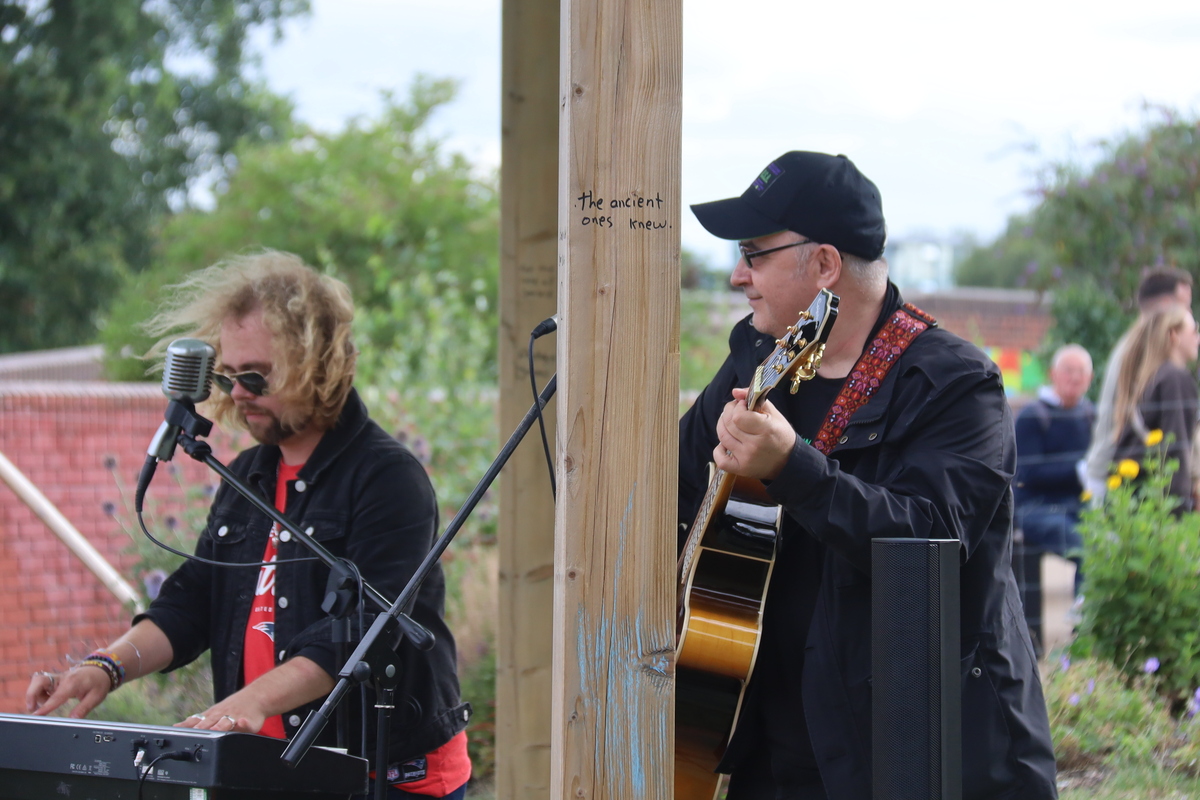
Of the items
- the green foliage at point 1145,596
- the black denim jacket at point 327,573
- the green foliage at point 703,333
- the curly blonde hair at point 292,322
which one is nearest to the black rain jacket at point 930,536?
the black denim jacket at point 327,573

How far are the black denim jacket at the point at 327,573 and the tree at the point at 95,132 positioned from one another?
16.7 m

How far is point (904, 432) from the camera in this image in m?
2.16

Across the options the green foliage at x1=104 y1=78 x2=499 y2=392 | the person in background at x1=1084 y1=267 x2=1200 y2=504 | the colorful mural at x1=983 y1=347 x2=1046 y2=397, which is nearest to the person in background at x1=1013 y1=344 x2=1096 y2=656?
the person in background at x1=1084 y1=267 x2=1200 y2=504

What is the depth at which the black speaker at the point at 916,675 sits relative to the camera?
1820 millimetres

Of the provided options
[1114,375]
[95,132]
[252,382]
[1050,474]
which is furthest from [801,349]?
[95,132]

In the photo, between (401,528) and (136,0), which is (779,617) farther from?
(136,0)

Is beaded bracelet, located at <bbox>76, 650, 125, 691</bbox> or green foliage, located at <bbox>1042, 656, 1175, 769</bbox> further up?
beaded bracelet, located at <bbox>76, 650, 125, 691</bbox>

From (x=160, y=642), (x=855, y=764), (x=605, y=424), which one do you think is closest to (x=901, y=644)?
(x=855, y=764)

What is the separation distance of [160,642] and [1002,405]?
80.4 inches

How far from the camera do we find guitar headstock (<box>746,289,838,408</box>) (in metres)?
2.06

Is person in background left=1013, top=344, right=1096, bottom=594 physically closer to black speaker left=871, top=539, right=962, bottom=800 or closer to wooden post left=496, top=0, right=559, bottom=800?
wooden post left=496, top=0, right=559, bottom=800

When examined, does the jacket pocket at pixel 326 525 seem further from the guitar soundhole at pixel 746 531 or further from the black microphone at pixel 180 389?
the guitar soundhole at pixel 746 531

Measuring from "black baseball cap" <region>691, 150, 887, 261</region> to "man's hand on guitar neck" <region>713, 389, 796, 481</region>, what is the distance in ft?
1.68

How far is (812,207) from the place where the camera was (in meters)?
2.36
